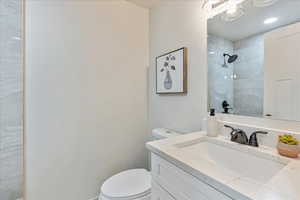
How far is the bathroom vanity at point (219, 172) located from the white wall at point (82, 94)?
Result: 2.74 ft

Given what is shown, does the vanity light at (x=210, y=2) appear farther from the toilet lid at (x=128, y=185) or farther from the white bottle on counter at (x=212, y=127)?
the toilet lid at (x=128, y=185)

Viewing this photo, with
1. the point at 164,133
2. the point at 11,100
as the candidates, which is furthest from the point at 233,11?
the point at 11,100

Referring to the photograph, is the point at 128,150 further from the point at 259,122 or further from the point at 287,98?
the point at 287,98

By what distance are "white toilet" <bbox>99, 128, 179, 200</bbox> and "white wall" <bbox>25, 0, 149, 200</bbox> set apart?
13.5 inches

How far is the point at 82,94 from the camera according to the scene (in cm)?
138

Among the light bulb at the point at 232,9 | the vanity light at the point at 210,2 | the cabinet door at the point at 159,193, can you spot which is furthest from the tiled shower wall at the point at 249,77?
the cabinet door at the point at 159,193

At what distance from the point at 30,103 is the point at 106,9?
44.9 inches

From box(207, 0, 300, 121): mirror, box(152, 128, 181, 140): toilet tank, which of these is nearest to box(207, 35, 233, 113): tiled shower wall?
box(207, 0, 300, 121): mirror

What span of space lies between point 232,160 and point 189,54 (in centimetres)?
86

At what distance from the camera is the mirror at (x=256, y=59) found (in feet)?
2.43

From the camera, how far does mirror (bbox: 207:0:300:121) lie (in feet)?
2.43

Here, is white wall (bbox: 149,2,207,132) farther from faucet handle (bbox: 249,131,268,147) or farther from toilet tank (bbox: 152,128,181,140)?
faucet handle (bbox: 249,131,268,147)

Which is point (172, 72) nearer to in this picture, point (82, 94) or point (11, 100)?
point (82, 94)

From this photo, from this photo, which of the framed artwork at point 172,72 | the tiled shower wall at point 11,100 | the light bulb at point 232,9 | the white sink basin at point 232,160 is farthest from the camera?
the framed artwork at point 172,72
